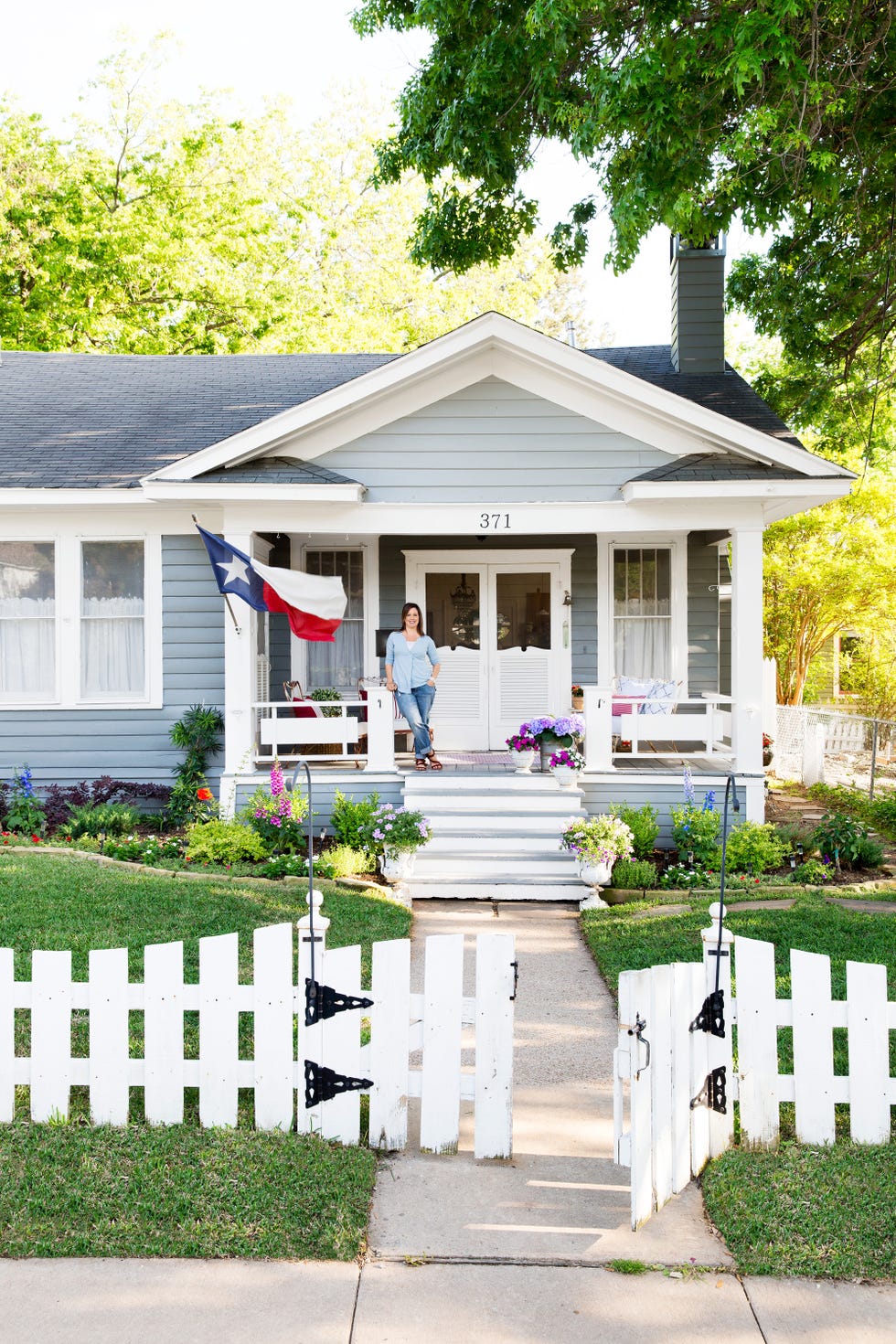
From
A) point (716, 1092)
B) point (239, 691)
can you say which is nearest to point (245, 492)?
point (239, 691)

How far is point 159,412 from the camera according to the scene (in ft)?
43.8

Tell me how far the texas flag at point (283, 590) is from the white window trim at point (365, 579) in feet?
4.92

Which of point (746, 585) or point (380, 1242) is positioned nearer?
point (380, 1242)

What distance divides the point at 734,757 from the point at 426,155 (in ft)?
20.6

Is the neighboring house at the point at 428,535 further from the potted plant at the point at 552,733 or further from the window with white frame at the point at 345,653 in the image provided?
the potted plant at the point at 552,733

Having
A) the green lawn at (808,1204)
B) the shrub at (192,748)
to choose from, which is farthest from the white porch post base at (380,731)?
the green lawn at (808,1204)

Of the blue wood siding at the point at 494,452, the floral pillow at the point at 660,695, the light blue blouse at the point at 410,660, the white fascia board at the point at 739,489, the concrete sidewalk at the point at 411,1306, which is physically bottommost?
the concrete sidewalk at the point at 411,1306

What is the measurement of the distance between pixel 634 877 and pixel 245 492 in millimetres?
5025

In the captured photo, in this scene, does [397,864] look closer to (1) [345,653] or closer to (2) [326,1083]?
(1) [345,653]

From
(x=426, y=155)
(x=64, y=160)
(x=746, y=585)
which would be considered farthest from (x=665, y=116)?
(x=64, y=160)

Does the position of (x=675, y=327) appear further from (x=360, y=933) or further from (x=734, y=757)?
(x=360, y=933)

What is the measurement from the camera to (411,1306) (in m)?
3.29

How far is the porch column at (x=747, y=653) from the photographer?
1047 cm

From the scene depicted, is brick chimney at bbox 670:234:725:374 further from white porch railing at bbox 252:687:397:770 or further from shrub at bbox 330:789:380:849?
shrub at bbox 330:789:380:849
